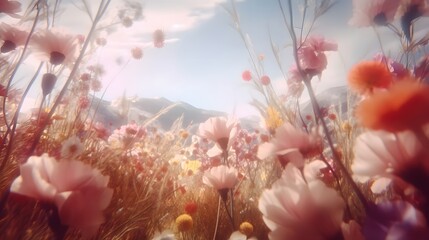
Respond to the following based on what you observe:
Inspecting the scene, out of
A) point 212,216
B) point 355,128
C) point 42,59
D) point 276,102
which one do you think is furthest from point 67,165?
point 355,128

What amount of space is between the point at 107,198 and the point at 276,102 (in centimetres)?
93

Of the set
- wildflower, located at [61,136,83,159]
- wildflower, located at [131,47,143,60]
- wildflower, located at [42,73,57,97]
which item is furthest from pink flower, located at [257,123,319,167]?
wildflower, located at [131,47,143,60]

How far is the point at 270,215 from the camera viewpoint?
1.17ft

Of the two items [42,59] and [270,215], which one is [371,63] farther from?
[42,59]

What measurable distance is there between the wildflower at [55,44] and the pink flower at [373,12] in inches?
31.8

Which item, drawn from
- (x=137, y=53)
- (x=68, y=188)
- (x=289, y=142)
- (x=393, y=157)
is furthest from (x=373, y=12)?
(x=137, y=53)

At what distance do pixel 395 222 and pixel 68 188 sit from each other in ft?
1.21

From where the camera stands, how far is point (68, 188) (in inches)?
16.5

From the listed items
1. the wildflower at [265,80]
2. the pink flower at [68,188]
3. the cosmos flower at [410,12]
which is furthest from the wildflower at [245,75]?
the pink flower at [68,188]

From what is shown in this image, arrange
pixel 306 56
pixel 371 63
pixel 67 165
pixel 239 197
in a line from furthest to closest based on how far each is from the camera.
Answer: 1. pixel 239 197
2. pixel 306 56
3. pixel 371 63
4. pixel 67 165

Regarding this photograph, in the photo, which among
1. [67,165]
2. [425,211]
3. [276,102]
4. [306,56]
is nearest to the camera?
[425,211]

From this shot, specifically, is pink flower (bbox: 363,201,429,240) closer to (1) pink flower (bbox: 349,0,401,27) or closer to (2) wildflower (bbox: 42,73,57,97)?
(1) pink flower (bbox: 349,0,401,27)

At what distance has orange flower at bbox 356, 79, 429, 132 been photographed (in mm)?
267

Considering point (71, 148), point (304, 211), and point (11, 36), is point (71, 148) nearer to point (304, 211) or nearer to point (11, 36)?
point (11, 36)
